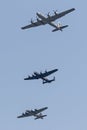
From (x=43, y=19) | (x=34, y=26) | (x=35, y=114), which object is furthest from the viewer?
(x=35, y=114)

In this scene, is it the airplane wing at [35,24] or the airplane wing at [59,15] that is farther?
the airplane wing at [59,15]

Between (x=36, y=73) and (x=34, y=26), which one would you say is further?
(x=34, y=26)

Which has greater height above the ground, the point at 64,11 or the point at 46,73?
the point at 64,11

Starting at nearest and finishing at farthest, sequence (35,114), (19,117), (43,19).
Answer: (43,19) → (35,114) → (19,117)

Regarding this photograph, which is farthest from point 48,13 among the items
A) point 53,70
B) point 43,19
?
point 53,70

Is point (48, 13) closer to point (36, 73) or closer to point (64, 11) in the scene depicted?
point (64, 11)

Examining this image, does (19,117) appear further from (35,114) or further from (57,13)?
(57,13)

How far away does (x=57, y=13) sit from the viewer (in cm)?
14862

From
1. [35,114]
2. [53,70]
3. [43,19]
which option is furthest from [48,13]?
[35,114]

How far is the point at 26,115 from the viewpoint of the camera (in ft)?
547

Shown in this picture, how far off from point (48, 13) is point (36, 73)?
723 inches

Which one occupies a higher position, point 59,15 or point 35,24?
point 35,24

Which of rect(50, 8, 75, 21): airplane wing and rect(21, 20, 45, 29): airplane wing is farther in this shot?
rect(50, 8, 75, 21): airplane wing

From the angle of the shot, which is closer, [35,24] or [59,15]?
[59,15]
